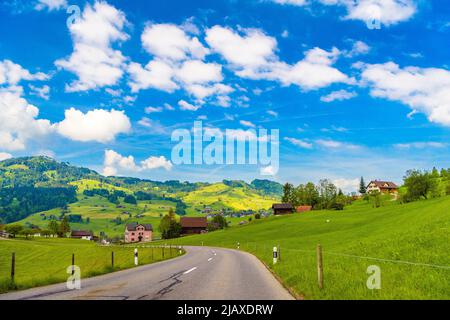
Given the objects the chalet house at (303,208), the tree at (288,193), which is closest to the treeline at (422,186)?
the chalet house at (303,208)

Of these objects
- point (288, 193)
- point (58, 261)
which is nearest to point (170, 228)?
point (288, 193)

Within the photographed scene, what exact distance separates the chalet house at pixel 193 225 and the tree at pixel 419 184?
94747 millimetres

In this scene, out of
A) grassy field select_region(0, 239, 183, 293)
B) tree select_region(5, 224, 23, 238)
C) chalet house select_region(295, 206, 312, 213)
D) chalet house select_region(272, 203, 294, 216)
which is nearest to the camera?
grassy field select_region(0, 239, 183, 293)

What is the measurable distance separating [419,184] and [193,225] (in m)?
102

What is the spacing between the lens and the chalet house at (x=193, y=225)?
168m

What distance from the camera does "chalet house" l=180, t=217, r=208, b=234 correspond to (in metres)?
168

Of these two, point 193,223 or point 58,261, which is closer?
point 58,261

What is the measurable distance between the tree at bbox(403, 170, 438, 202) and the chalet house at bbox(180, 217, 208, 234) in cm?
9475

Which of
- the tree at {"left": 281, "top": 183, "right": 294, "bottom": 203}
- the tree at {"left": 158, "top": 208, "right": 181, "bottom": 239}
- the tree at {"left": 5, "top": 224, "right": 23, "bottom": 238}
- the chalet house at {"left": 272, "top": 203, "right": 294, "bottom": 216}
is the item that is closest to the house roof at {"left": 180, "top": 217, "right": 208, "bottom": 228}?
the tree at {"left": 158, "top": 208, "right": 181, "bottom": 239}

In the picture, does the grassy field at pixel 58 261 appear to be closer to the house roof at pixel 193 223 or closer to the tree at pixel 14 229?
the tree at pixel 14 229

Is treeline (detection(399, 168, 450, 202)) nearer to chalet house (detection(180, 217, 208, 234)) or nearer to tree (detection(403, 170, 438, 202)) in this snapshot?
tree (detection(403, 170, 438, 202))

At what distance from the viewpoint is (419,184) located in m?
95.3

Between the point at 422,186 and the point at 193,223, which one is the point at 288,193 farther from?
the point at 422,186
